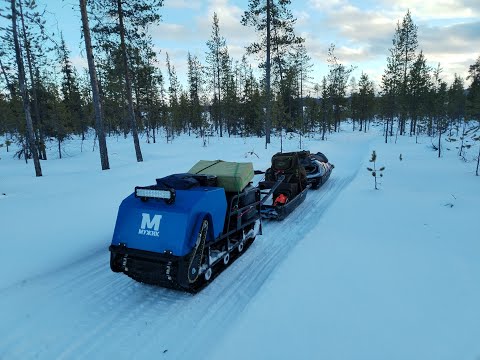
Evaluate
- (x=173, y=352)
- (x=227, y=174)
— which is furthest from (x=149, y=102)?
(x=173, y=352)

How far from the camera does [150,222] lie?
13.7 feet

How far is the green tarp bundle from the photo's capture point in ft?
18.2

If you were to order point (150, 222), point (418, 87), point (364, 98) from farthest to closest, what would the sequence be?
point (364, 98) < point (418, 87) < point (150, 222)

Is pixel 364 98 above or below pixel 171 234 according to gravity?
above

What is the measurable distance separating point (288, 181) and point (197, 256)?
5282 millimetres

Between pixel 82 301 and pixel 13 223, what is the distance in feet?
12.0

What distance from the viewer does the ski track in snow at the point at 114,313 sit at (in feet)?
11.2

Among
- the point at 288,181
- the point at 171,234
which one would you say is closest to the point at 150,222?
the point at 171,234

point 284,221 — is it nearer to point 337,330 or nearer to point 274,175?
point 274,175

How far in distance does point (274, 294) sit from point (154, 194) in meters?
2.27

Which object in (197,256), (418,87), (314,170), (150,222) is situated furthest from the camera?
(418,87)

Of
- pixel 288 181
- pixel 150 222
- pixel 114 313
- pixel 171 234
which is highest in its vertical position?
pixel 150 222

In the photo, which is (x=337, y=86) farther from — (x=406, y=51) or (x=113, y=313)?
(x=113, y=313)

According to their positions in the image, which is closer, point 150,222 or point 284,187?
point 150,222
